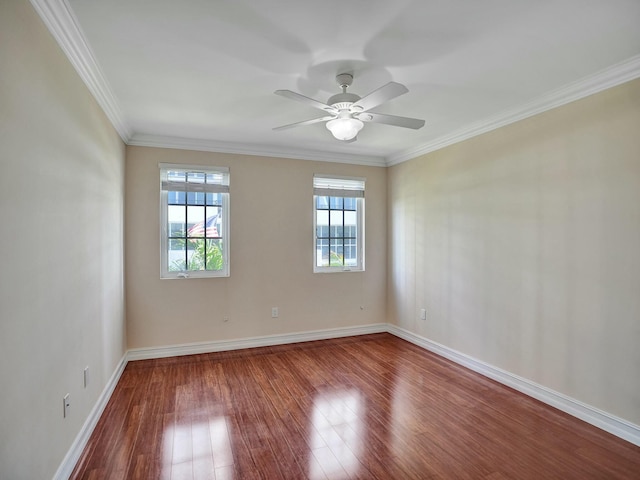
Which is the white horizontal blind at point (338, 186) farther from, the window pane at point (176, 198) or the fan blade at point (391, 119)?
the fan blade at point (391, 119)

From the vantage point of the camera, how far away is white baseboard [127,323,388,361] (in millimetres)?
3783

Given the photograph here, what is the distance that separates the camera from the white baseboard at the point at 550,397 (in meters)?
2.30

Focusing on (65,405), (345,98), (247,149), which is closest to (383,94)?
(345,98)

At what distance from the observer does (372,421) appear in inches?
98.7

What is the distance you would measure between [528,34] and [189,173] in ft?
11.3

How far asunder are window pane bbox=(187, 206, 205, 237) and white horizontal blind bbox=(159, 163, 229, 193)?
233 mm

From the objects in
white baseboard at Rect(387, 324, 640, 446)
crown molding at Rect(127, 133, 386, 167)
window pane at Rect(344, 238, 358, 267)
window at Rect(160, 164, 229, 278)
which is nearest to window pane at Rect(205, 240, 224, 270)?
window at Rect(160, 164, 229, 278)

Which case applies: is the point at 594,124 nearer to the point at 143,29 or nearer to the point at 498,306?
the point at 498,306

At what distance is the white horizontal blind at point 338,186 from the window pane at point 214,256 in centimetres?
142

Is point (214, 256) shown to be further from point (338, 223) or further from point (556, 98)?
point (556, 98)

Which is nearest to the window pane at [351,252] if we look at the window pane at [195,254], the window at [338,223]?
the window at [338,223]

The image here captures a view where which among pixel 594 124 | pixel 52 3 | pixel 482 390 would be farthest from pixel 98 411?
pixel 594 124

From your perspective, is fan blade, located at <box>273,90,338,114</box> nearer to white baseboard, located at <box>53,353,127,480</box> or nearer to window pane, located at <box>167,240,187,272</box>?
white baseboard, located at <box>53,353,127,480</box>

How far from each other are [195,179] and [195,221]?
0.50 meters
